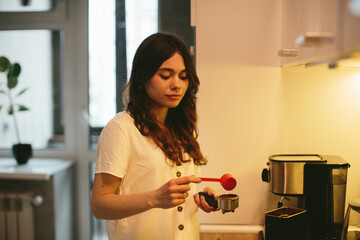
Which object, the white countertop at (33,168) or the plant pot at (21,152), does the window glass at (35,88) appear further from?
the plant pot at (21,152)

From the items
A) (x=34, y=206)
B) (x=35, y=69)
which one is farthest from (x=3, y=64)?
(x=34, y=206)

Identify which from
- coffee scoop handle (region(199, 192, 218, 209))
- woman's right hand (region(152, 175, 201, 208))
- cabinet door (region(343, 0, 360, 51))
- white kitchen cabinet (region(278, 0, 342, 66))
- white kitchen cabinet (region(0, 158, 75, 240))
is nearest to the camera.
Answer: cabinet door (region(343, 0, 360, 51))

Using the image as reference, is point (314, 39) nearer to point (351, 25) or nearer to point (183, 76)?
point (351, 25)

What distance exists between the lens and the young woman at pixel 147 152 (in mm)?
1067

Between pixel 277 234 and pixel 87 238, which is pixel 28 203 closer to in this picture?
pixel 87 238

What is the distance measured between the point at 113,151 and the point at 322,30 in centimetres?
69

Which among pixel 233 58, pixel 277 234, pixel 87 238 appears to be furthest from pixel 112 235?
pixel 87 238

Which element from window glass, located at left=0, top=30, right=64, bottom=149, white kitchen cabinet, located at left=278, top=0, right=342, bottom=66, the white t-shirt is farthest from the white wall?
window glass, located at left=0, top=30, right=64, bottom=149

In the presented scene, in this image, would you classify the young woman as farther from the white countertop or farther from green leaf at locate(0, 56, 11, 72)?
green leaf at locate(0, 56, 11, 72)

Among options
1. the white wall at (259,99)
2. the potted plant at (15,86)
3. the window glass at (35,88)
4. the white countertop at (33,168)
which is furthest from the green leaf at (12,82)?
the white wall at (259,99)

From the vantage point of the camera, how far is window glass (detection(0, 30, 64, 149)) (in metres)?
2.62

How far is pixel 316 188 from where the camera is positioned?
1.30 m

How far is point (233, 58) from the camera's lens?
5.14 ft

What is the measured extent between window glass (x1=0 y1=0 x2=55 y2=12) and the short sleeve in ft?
5.94
